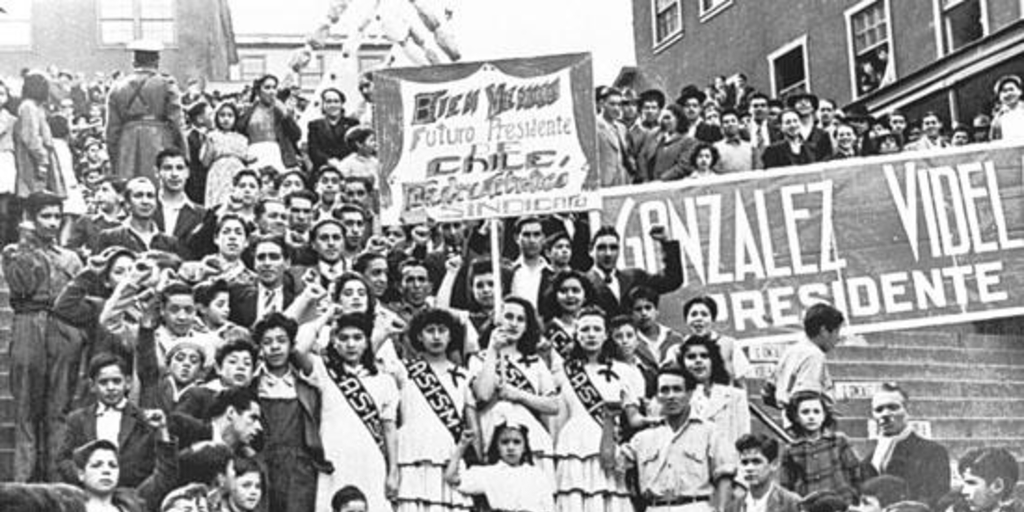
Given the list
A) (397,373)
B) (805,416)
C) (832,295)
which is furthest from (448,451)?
(832,295)

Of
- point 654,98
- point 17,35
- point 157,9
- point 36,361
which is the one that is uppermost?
point 157,9

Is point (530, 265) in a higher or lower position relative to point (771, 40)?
lower

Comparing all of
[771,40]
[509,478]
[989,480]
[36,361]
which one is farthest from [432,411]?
[771,40]

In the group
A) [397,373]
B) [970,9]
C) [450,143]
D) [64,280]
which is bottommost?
[397,373]

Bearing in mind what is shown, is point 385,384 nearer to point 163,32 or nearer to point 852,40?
point 852,40

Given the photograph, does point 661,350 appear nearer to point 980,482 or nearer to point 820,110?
point 980,482

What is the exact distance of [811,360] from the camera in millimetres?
10219

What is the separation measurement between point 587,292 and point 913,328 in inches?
151

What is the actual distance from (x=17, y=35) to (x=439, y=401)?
24.2 metres

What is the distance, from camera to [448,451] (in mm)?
9062

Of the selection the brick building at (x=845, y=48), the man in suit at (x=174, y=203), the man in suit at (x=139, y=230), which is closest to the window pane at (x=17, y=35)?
the brick building at (x=845, y=48)

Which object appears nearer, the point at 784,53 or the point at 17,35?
the point at 784,53

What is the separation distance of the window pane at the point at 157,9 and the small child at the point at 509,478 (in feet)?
80.9

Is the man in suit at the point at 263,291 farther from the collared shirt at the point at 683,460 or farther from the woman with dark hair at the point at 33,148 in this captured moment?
the woman with dark hair at the point at 33,148
